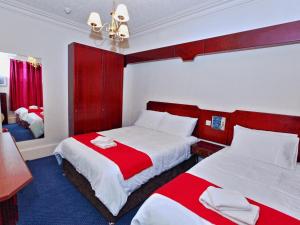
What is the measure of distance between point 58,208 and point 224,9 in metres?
3.45

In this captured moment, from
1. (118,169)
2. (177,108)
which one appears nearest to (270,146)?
(177,108)

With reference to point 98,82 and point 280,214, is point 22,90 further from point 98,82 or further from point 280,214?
point 280,214

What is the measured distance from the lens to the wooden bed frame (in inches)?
73.3

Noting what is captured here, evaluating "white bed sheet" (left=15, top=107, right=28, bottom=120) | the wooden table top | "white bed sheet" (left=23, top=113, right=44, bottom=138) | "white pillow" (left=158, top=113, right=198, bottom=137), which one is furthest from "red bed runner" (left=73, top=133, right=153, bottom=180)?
"white bed sheet" (left=15, top=107, right=28, bottom=120)

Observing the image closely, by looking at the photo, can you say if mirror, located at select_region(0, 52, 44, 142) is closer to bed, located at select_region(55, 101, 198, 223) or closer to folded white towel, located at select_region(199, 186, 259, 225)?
bed, located at select_region(55, 101, 198, 223)

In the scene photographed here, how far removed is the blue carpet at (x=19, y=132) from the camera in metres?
2.88

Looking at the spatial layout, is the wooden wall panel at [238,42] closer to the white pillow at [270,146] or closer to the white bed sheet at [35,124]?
the white pillow at [270,146]

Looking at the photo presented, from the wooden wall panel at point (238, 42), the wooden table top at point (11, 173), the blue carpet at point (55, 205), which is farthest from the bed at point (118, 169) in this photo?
the wooden wall panel at point (238, 42)

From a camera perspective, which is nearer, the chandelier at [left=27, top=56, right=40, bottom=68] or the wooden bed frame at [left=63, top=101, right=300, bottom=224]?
the wooden bed frame at [left=63, top=101, right=300, bottom=224]

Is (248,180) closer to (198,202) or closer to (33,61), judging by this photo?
(198,202)

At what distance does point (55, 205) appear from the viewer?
195cm

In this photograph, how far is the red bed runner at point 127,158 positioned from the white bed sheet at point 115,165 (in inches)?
2.0

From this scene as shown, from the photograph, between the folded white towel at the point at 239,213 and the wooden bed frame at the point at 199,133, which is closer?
the folded white towel at the point at 239,213

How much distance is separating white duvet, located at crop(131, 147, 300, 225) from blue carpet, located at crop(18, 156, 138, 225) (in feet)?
2.56
